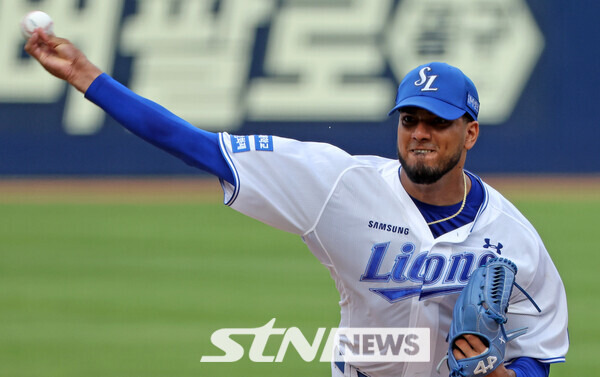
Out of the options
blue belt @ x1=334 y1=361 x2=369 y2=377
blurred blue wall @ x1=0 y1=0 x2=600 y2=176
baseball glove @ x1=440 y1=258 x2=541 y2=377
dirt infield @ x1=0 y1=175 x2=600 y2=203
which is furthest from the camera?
blurred blue wall @ x1=0 y1=0 x2=600 y2=176

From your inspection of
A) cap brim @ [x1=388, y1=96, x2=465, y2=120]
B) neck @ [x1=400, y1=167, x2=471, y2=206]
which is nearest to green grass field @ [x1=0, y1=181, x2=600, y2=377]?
neck @ [x1=400, y1=167, x2=471, y2=206]

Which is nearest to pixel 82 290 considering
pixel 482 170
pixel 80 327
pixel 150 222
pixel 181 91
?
pixel 80 327

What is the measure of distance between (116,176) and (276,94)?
245 cm

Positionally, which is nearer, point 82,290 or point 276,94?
point 82,290

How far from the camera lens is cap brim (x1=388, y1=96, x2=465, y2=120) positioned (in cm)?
302

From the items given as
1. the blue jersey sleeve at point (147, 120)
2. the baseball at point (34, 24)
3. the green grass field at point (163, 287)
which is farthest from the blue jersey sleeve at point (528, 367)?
the green grass field at point (163, 287)

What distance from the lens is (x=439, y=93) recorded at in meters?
3.05

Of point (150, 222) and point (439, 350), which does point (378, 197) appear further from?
point (150, 222)

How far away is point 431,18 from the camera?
1317 centimetres

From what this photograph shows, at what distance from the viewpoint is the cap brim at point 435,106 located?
3016 millimetres

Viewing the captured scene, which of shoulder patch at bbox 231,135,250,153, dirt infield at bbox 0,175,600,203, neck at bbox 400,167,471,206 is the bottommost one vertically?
neck at bbox 400,167,471,206

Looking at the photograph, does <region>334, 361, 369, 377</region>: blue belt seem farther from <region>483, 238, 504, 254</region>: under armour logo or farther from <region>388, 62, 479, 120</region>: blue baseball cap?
<region>388, 62, 479, 120</region>: blue baseball cap

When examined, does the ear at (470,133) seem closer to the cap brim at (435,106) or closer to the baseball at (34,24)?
the cap brim at (435,106)

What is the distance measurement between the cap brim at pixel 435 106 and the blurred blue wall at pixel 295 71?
993cm
